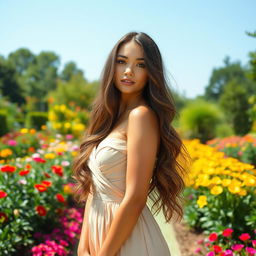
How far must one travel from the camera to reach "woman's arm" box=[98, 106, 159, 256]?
138 centimetres

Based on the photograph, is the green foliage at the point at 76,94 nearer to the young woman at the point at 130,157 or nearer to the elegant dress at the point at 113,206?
the young woman at the point at 130,157

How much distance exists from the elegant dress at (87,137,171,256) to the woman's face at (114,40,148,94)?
0.28m

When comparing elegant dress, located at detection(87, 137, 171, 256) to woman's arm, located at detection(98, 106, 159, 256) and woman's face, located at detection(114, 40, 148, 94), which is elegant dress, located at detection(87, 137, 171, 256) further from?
woman's face, located at detection(114, 40, 148, 94)

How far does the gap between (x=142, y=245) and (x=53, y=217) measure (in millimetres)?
2527

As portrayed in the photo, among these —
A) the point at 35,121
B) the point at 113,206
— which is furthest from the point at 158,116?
the point at 35,121

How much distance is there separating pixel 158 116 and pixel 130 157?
261 mm

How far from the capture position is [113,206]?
1.52 meters

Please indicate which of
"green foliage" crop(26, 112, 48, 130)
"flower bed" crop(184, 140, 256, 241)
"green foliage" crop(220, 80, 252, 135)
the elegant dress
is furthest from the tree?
the elegant dress

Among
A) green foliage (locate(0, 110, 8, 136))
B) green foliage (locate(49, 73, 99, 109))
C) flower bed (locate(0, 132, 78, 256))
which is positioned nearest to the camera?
flower bed (locate(0, 132, 78, 256))

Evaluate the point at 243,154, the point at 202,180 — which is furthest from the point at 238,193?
the point at 243,154

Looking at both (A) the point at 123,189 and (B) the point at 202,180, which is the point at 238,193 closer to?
(B) the point at 202,180

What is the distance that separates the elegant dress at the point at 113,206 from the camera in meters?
1.48

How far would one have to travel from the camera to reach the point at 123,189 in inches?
59.5

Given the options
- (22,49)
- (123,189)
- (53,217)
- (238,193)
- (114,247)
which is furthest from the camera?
(22,49)
